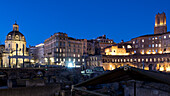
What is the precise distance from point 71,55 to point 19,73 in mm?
42637

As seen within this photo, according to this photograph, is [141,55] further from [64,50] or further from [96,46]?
[64,50]

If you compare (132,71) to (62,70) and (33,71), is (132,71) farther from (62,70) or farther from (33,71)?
(62,70)

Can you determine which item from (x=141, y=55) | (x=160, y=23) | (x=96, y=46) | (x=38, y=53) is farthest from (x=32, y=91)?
(x=160, y=23)

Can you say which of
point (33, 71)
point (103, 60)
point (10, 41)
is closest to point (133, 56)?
point (103, 60)

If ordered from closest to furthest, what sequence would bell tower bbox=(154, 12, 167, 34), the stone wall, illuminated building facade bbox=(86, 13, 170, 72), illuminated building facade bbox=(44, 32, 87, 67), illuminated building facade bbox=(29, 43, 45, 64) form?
the stone wall < illuminated building facade bbox=(86, 13, 170, 72) < illuminated building facade bbox=(44, 32, 87, 67) < bell tower bbox=(154, 12, 167, 34) < illuminated building facade bbox=(29, 43, 45, 64)

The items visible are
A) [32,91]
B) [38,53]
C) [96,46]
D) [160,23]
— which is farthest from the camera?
[38,53]

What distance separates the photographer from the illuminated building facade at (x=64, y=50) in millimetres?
89438

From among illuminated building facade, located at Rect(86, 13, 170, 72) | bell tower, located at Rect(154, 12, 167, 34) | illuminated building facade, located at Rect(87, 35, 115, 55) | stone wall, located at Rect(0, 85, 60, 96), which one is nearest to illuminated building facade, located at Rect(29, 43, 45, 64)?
illuminated building facade, located at Rect(87, 35, 115, 55)

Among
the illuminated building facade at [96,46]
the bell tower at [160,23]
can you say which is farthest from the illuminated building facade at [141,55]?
the bell tower at [160,23]

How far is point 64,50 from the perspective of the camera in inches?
3602

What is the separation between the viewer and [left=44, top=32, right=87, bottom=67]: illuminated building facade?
293ft

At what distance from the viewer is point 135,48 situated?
317 ft

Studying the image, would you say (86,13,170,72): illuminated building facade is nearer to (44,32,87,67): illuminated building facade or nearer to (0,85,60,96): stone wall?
(44,32,87,67): illuminated building facade

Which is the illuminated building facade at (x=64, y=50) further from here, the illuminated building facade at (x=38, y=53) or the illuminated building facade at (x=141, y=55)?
the illuminated building facade at (x=38, y=53)
